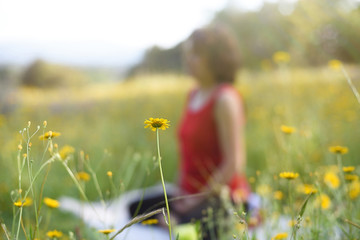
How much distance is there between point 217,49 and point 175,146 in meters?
1.49

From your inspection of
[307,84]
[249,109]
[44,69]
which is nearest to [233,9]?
[44,69]

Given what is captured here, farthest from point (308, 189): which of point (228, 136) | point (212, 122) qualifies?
point (212, 122)

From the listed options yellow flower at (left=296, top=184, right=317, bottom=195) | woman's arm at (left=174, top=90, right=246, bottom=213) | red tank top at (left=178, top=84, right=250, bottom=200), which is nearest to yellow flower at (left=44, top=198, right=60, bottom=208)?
yellow flower at (left=296, top=184, right=317, bottom=195)

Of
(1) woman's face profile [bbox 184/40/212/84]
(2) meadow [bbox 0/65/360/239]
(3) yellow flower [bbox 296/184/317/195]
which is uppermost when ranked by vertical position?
(1) woman's face profile [bbox 184/40/212/84]

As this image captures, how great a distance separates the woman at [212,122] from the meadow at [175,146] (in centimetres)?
21

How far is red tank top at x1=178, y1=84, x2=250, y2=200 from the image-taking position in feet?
6.84

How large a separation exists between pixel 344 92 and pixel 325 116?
51.3 inches

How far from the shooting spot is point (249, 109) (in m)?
4.53

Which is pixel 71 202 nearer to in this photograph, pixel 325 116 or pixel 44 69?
pixel 325 116

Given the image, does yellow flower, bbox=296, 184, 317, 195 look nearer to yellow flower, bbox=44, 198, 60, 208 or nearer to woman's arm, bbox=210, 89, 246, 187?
yellow flower, bbox=44, 198, 60, 208

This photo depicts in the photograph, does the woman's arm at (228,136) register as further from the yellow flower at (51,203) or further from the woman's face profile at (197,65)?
the yellow flower at (51,203)

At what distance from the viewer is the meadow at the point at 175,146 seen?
1.02 metres

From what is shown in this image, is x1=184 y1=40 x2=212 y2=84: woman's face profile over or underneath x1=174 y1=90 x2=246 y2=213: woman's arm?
over

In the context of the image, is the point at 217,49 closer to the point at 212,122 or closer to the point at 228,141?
the point at 212,122
